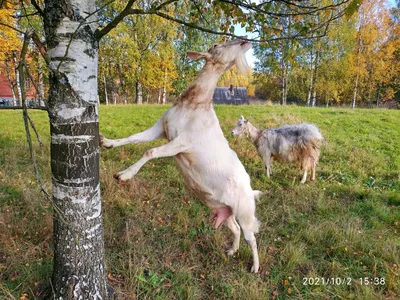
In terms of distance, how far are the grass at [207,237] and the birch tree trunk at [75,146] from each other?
63 cm

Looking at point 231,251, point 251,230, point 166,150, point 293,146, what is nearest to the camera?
point 166,150

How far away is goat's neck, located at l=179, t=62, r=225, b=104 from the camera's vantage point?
2.65 metres

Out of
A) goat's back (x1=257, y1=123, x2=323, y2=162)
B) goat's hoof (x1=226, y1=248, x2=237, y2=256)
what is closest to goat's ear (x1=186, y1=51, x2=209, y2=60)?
goat's hoof (x1=226, y1=248, x2=237, y2=256)

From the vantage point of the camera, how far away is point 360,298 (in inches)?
107

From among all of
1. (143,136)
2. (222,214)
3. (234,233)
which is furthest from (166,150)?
(234,233)

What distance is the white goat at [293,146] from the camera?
649 centimetres

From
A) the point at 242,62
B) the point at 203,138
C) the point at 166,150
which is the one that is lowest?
the point at 166,150

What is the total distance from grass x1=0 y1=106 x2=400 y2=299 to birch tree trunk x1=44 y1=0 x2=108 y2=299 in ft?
2.07

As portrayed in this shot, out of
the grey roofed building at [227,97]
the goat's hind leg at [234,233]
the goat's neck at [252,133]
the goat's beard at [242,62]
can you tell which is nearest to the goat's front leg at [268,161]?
the goat's neck at [252,133]

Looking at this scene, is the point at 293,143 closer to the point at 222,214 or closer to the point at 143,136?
the point at 222,214

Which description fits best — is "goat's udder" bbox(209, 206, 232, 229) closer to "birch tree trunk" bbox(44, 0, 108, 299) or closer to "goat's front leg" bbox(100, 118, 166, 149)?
"goat's front leg" bbox(100, 118, 166, 149)

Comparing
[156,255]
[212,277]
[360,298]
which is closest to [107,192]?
[156,255]

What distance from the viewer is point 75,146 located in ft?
6.06

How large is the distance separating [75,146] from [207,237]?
237 centimetres
